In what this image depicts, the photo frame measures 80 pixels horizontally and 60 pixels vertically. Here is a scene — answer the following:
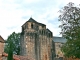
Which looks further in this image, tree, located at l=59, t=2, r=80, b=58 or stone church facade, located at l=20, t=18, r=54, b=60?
stone church facade, located at l=20, t=18, r=54, b=60

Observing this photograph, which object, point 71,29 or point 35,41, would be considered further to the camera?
point 35,41

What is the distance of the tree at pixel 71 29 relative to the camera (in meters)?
31.7

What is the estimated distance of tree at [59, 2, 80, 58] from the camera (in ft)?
104

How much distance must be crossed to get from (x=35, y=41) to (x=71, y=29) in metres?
45.2

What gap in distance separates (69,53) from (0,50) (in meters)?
10.7

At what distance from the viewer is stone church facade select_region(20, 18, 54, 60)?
247 ft

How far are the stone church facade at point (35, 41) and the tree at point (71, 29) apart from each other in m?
41.3

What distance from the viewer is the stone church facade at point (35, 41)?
75438 millimetres

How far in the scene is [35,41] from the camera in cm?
7712

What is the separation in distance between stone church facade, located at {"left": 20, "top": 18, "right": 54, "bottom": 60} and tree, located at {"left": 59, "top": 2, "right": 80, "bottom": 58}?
136 feet

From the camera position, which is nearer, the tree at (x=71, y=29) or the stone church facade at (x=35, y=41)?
the tree at (x=71, y=29)

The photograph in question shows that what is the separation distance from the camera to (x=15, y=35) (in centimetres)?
8781

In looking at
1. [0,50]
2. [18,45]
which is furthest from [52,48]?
[0,50]

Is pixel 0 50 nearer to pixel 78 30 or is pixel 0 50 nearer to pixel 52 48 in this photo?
pixel 78 30
